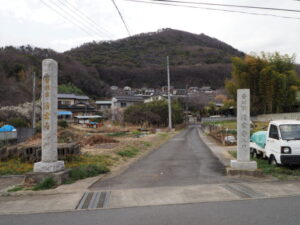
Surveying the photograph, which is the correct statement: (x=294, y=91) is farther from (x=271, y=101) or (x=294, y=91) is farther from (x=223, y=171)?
(x=223, y=171)

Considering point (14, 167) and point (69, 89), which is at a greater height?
point (69, 89)

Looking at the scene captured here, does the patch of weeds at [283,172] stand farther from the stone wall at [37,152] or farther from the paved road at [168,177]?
the stone wall at [37,152]

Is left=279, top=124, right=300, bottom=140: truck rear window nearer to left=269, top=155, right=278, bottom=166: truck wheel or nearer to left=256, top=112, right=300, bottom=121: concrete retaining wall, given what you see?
left=269, top=155, right=278, bottom=166: truck wheel

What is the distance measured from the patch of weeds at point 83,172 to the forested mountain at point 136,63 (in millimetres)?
56478

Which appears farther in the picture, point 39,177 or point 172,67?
point 172,67

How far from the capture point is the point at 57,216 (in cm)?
467

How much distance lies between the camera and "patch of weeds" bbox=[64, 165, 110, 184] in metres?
7.81

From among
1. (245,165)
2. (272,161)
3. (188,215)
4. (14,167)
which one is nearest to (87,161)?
(14,167)

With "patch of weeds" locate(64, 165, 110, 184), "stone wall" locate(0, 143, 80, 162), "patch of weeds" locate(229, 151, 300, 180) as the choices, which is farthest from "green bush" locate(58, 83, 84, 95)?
"patch of weeds" locate(229, 151, 300, 180)

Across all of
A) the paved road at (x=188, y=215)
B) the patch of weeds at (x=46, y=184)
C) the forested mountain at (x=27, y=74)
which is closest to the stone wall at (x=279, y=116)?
the paved road at (x=188, y=215)

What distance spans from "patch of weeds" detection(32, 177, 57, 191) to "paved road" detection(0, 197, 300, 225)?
6.32 ft

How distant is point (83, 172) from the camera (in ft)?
27.1

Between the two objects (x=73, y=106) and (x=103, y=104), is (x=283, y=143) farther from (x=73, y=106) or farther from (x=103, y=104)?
(x=103, y=104)

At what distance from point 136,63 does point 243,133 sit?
79.0 m
